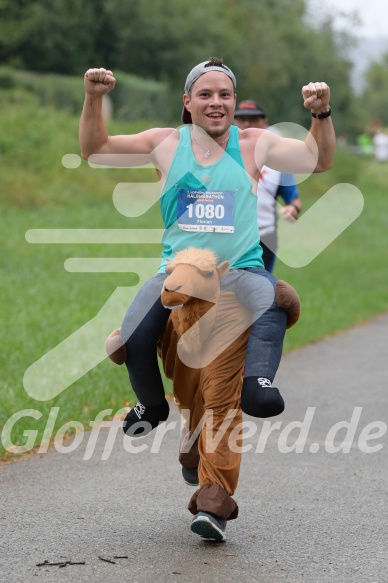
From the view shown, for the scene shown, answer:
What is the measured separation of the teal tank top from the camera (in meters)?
5.17

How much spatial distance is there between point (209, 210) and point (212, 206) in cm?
2

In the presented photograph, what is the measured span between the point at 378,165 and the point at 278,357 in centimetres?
4400

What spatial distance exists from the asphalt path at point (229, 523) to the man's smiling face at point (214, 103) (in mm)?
1872

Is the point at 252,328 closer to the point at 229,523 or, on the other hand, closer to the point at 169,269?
the point at 169,269

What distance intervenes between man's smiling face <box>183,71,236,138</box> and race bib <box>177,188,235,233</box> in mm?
279

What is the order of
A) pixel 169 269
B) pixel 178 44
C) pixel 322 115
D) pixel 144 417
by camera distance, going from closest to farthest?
pixel 169 269
pixel 322 115
pixel 144 417
pixel 178 44

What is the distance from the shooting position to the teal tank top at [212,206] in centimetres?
517

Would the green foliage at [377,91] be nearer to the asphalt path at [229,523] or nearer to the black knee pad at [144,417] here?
the asphalt path at [229,523]

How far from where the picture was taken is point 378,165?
48.2 meters

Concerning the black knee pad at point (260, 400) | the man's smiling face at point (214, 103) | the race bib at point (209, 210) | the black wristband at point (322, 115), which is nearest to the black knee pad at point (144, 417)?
the black knee pad at point (260, 400)

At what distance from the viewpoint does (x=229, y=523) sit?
18.9ft

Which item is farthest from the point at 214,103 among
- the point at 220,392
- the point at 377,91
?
the point at 377,91

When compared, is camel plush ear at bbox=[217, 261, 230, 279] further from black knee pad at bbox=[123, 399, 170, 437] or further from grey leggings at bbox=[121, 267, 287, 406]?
black knee pad at bbox=[123, 399, 170, 437]

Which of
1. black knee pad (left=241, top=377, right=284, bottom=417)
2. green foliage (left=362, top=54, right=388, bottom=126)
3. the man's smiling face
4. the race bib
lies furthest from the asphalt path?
green foliage (left=362, top=54, right=388, bottom=126)
